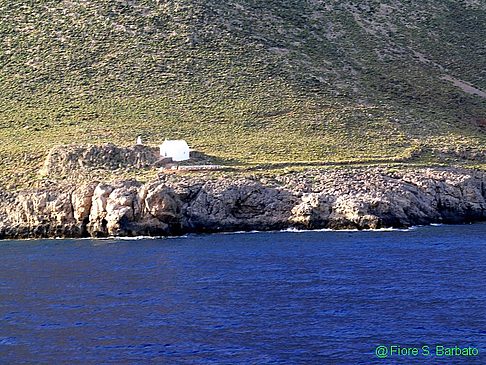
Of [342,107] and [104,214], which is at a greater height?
[342,107]

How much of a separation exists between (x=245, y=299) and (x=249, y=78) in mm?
58666

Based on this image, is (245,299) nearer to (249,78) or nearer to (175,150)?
(175,150)

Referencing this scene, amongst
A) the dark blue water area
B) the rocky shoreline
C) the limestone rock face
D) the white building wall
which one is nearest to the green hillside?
the limestone rock face

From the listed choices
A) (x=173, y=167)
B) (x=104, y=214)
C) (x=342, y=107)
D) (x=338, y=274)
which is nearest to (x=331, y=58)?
(x=342, y=107)

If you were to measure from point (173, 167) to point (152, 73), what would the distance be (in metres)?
27.6

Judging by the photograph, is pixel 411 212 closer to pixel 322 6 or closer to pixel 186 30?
pixel 186 30

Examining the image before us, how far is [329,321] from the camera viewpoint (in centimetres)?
4491

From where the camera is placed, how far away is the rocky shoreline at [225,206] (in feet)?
243

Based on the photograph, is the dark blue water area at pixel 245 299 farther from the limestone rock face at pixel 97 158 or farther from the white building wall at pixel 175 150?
the white building wall at pixel 175 150

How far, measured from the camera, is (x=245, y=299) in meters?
49.9

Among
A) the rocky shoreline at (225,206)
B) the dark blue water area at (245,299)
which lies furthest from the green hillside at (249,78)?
the dark blue water area at (245,299)

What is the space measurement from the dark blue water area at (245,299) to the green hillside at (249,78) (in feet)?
66.7

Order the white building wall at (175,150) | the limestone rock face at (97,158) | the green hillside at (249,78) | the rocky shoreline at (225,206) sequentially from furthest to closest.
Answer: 1. the green hillside at (249,78)
2. the white building wall at (175,150)
3. the limestone rock face at (97,158)
4. the rocky shoreline at (225,206)

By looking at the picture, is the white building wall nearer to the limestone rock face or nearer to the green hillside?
the limestone rock face
